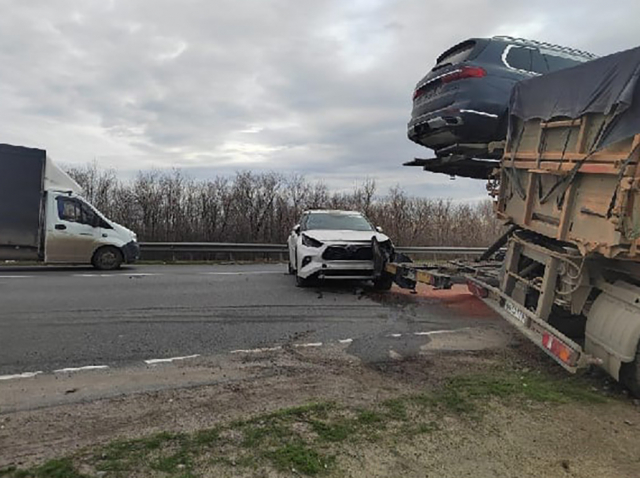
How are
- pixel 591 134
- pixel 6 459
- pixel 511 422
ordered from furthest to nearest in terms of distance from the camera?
pixel 591 134
pixel 511 422
pixel 6 459

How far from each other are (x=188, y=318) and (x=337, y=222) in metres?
4.65

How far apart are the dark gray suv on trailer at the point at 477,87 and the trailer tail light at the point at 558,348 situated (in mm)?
3450

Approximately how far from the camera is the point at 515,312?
5.80m

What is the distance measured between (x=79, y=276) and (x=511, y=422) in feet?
34.4

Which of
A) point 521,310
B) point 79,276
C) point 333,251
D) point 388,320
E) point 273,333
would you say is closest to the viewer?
point 521,310

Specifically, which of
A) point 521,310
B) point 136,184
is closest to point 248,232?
point 136,184

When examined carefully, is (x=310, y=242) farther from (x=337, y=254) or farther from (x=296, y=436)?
(x=296, y=436)

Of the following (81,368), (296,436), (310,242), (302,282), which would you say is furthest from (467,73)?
(81,368)

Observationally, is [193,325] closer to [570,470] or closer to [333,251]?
[333,251]

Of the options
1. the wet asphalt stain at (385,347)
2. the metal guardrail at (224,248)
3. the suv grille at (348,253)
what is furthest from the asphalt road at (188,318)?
the metal guardrail at (224,248)

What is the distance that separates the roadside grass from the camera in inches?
120

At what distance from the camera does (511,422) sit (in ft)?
13.0

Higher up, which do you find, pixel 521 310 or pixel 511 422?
pixel 521 310

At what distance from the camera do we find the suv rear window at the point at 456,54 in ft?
25.7
